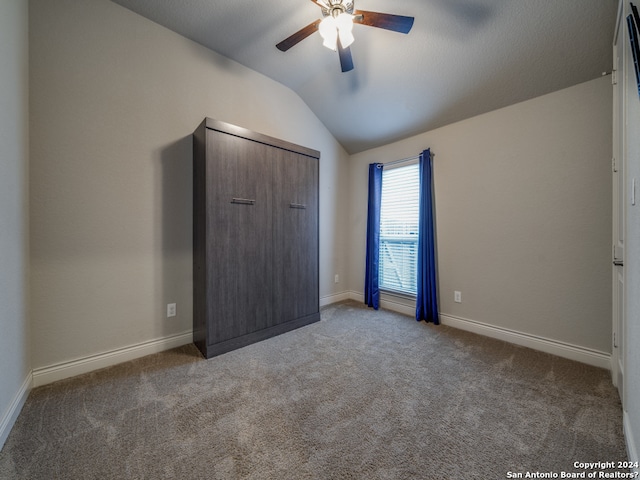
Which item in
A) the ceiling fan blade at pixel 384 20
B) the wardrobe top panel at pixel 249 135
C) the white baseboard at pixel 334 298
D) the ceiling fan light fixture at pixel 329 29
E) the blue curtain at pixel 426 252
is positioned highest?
the ceiling fan blade at pixel 384 20

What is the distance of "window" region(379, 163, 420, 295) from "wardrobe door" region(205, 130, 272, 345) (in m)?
1.72

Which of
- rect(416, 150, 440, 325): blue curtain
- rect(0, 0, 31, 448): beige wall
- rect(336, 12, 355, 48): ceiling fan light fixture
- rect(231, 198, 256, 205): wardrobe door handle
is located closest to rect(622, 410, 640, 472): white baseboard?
rect(416, 150, 440, 325): blue curtain

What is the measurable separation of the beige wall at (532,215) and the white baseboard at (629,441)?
3.00 feet

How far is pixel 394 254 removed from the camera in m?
3.38

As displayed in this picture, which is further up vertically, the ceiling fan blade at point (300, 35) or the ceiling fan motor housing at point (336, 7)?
the ceiling fan motor housing at point (336, 7)

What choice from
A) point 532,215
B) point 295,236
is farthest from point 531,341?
point 295,236

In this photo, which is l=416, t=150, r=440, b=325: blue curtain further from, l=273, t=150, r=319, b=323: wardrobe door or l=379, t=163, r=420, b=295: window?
l=273, t=150, r=319, b=323: wardrobe door

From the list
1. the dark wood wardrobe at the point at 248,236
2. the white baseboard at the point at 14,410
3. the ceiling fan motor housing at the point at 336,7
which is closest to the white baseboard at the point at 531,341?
the dark wood wardrobe at the point at 248,236

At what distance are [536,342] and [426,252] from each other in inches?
48.9

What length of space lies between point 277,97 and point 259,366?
290 centimetres

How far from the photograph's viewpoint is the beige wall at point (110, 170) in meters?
1.75

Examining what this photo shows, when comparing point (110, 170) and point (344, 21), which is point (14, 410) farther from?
point (344, 21)

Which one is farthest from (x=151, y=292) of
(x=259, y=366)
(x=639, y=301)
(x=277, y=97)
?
(x=639, y=301)

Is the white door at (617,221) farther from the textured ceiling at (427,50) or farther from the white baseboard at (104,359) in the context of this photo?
the white baseboard at (104,359)
